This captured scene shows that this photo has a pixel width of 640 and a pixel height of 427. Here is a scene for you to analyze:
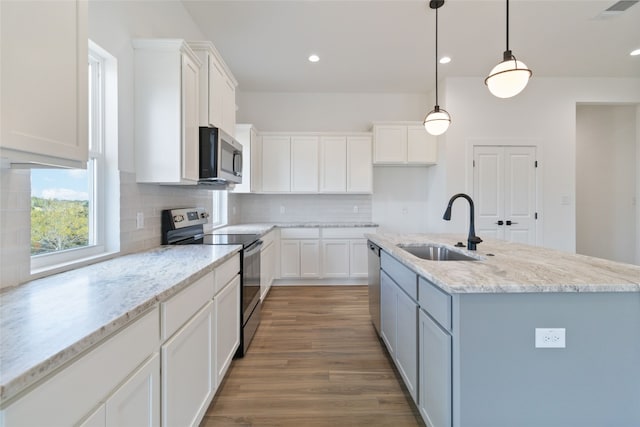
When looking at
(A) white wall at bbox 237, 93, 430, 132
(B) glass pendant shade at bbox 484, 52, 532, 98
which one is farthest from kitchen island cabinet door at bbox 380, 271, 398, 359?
(A) white wall at bbox 237, 93, 430, 132

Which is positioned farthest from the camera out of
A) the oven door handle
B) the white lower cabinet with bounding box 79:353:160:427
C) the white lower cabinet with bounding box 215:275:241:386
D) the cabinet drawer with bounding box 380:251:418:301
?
the oven door handle

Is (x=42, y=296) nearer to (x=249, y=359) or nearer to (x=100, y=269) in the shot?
(x=100, y=269)

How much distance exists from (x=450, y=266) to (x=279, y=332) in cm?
195

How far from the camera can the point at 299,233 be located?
4.44 metres

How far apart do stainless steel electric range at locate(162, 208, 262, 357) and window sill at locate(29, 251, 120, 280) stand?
619 mm

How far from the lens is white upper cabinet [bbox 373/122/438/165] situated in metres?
4.63

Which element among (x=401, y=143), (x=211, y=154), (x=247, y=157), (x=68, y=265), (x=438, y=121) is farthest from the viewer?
(x=401, y=143)

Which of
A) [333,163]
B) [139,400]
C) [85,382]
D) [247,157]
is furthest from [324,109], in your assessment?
[85,382]

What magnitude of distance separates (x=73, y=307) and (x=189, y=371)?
65cm

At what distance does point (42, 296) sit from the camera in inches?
42.4

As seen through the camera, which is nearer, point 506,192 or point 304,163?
point 506,192

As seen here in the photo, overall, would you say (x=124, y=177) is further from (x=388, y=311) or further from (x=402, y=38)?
(x=402, y=38)

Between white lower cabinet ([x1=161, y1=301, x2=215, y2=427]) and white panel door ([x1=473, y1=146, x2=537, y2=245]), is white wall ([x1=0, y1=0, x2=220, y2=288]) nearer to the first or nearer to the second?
white lower cabinet ([x1=161, y1=301, x2=215, y2=427])

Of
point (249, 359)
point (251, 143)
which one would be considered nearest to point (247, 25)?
point (251, 143)
